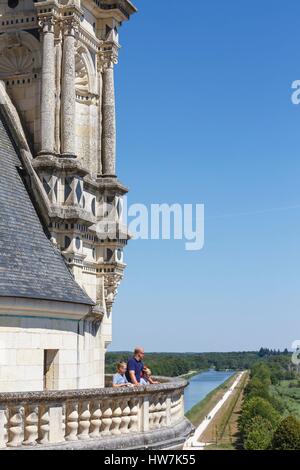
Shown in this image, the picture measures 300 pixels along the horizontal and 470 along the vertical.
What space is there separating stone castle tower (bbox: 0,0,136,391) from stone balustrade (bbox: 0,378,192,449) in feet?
12.2

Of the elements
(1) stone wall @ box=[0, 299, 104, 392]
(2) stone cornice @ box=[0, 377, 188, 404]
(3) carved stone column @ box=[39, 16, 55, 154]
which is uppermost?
(3) carved stone column @ box=[39, 16, 55, 154]

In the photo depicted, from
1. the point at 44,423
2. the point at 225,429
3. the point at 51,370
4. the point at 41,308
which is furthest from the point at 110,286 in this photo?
the point at 225,429

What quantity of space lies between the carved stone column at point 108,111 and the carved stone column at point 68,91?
2.88m

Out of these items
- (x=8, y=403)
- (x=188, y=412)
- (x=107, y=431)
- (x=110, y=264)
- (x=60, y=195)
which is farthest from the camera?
(x=188, y=412)

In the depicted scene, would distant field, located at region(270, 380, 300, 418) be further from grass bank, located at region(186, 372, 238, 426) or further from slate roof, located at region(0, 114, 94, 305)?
slate roof, located at region(0, 114, 94, 305)

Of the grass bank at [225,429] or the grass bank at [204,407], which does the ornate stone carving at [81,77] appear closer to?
the grass bank at [225,429]

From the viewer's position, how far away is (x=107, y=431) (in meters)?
12.8

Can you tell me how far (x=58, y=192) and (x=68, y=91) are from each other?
10.2 ft

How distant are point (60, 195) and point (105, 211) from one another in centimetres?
327

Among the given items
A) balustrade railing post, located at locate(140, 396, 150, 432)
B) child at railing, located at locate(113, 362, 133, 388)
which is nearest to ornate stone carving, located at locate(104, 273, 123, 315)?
child at railing, located at locate(113, 362, 133, 388)

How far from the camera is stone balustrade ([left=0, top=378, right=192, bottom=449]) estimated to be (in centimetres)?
1148

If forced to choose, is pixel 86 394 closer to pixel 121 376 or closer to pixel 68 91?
pixel 121 376
